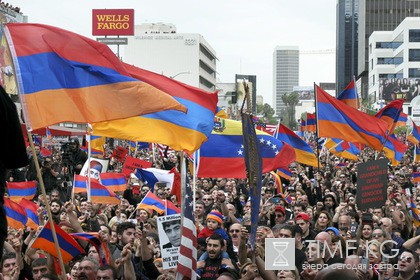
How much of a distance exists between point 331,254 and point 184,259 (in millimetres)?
1606

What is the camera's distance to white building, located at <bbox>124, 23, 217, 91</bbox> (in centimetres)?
13650

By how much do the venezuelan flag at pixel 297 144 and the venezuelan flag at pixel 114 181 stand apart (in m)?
3.07

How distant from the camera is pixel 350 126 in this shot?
15148mm

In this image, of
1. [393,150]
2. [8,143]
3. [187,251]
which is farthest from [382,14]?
[8,143]

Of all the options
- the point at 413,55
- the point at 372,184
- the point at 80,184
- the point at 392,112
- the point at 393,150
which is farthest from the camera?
the point at 413,55

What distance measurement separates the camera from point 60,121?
7484mm

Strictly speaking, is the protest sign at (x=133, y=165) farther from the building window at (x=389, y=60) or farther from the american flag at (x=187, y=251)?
the building window at (x=389, y=60)

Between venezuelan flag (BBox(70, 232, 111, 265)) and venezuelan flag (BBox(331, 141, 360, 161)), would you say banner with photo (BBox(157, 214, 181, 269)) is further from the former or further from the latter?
venezuelan flag (BBox(331, 141, 360, 161))

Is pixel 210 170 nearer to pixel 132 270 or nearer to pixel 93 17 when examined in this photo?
pixel 132 270

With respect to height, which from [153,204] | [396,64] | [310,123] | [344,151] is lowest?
[153,204]

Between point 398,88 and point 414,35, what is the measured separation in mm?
7434

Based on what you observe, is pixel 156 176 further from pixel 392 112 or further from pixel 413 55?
pixel 413 55

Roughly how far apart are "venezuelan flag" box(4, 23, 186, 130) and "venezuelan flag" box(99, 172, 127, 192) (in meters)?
10.1

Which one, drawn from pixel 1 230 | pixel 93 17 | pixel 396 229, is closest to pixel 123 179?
pixel 396 229
